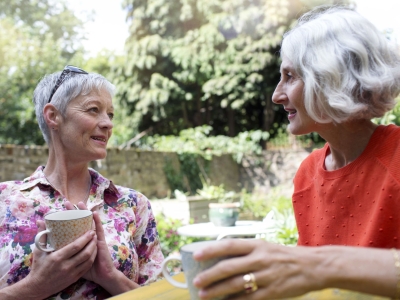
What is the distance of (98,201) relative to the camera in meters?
1.60

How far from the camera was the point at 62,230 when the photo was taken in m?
1.10

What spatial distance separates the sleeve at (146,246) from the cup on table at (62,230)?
481 millimetres

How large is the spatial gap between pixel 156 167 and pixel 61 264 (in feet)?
25.8

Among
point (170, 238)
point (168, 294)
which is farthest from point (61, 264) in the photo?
point (170, 238)

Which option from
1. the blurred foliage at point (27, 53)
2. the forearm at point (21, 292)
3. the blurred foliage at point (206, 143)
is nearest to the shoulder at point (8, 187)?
the forearm at point (21, 292)

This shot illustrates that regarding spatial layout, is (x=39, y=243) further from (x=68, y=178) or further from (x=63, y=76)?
(x=63, y=76)

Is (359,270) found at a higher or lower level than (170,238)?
higher

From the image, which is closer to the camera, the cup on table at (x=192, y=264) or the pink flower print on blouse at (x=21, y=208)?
the cup on table at (x=192, y=264)

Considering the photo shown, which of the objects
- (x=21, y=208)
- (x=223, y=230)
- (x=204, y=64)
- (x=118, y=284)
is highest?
(x=204, y=64)

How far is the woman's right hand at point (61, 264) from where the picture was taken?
1.14 m

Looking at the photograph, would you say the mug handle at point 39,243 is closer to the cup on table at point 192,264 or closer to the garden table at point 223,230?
the cup on table at point 192,264

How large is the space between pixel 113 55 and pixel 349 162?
15.7 meters

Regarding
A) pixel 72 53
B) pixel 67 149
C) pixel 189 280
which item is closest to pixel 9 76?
pixel 72 53

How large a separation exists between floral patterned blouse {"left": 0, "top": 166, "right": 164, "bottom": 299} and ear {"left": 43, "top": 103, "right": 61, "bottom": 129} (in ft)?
0.69
